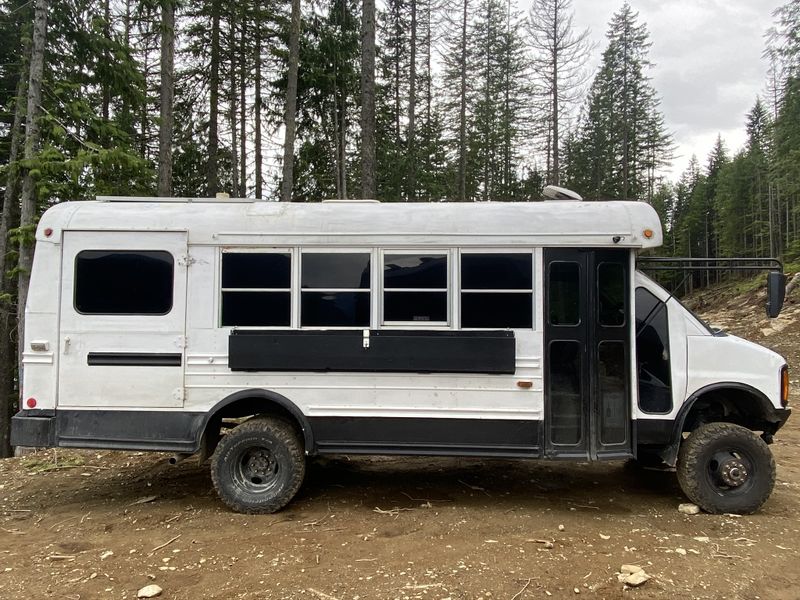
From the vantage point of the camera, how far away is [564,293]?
502cm

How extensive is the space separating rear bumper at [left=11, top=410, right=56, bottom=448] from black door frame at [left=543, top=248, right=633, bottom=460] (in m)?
4.73

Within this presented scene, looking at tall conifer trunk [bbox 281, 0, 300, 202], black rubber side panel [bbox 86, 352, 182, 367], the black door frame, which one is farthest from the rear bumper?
tall conifer trunk [bbox 281, 0, 300, 202]

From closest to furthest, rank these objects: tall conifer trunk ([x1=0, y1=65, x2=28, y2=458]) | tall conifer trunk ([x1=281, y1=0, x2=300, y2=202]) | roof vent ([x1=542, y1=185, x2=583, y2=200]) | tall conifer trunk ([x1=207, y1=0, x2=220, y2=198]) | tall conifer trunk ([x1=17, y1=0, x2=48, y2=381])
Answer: roof vent ([x1=542, y1=185, x2=583, y2=200])
tall conifer trunk ([x1=17, y1=0, x2=48, y2=381])
tall conifer trunk ([x1=0, y1=65, x2=28, y2=458])
tall conifer trunk ([x1=281, y1=0, x2=300, y2=202])
tall conifer trunk ([x1=207, y1=0, x2=220, y2=198])

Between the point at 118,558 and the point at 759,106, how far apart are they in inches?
2456

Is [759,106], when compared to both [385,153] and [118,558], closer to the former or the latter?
[385,153]

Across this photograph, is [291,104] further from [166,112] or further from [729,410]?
[729,410]

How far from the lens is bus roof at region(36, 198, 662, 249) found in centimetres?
501

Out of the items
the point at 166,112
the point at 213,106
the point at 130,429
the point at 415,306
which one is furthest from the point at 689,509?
the point at 213,106

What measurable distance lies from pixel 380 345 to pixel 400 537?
1694 mm

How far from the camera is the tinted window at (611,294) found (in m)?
5.02

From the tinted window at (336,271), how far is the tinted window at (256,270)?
207 millimetres

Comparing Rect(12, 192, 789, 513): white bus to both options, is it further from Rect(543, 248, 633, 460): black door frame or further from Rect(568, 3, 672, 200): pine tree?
Rect(568, 3, 672, 200): pine tree

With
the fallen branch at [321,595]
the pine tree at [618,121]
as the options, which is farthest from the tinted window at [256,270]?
the pine tree at [618,121]

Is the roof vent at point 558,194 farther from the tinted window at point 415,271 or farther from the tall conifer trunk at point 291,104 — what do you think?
the tall conifer trunk at point 291,104
